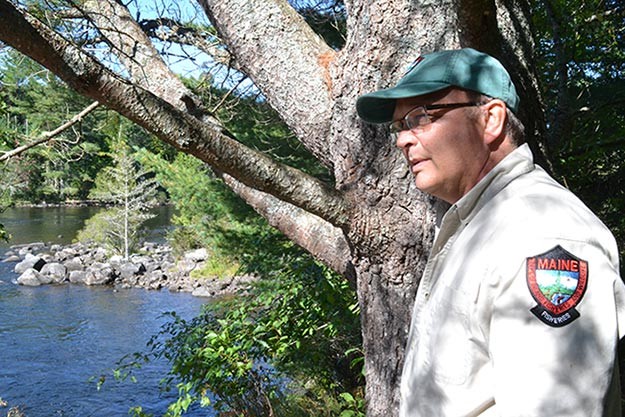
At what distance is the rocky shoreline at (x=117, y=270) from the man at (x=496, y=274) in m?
15.5

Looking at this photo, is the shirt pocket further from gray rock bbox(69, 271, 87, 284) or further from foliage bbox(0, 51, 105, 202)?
gray rock bbox(69, 271, 87, 284)

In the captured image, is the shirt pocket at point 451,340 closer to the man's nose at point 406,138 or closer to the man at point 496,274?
the man at point 496,274

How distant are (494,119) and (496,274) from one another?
36 centimetres

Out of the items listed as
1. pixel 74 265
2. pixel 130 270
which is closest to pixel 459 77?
pixel 130 270

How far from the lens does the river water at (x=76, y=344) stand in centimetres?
945

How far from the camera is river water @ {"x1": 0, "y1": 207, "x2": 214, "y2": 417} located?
9.45 meters

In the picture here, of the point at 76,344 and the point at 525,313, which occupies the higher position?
the point at 525,313

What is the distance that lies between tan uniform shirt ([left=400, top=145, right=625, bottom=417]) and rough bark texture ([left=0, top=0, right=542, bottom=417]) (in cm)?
89

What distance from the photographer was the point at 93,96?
6.45 ft

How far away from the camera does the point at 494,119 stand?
126 centimetres

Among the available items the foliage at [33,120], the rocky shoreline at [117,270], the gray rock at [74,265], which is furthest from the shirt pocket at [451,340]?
the gray rock at [74,265]

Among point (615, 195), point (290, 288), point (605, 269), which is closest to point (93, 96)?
point (605, 269)

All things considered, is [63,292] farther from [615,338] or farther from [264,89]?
[615,338]

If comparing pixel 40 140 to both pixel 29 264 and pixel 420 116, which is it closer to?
pixel 420 116
